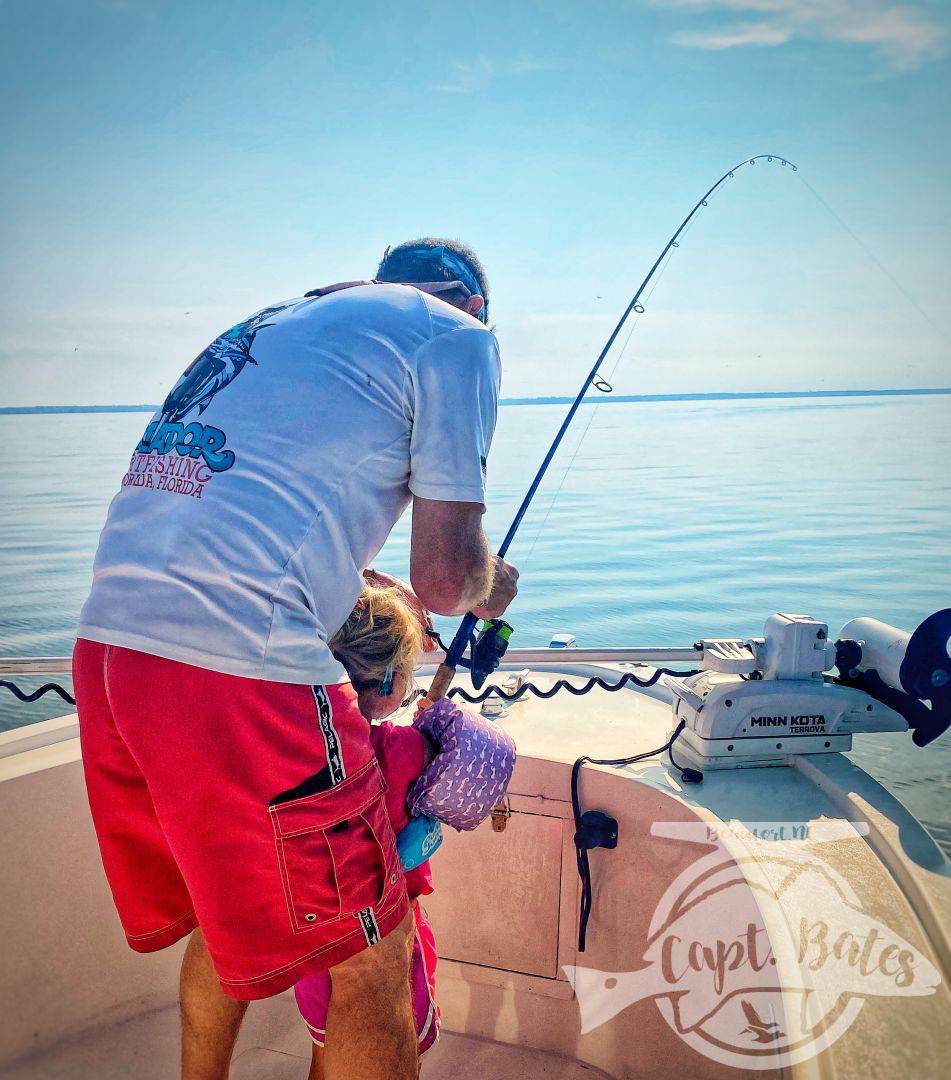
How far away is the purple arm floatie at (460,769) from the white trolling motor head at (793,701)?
1.82 feet

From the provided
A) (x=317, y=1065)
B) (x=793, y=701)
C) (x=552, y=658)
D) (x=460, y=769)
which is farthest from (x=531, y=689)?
(x=317, y=1065)

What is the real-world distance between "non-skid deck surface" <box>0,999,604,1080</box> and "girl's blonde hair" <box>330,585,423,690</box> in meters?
0.91

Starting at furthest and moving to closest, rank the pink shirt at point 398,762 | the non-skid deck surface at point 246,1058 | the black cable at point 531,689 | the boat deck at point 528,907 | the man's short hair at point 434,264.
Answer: the black cable at point 531,689
the non-skid deck surface at point 246,1058
the boat deck at point 528,907
the man's short hair at point 434,264
the pink shirt at point 398,762

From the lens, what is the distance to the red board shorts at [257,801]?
869 mm

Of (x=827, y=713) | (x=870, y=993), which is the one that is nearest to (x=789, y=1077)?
(x=870, y=993)

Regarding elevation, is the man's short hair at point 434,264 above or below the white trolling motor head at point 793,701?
above

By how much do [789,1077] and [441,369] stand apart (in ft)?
3.26

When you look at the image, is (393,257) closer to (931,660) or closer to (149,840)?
(149,840)

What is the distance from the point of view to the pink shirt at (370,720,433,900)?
1134 millimetres

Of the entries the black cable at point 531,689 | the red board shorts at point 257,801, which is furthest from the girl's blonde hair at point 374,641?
the black cable at point 531,689

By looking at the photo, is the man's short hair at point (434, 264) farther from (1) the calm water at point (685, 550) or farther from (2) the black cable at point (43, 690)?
(1) the calm water at point (685, 550)

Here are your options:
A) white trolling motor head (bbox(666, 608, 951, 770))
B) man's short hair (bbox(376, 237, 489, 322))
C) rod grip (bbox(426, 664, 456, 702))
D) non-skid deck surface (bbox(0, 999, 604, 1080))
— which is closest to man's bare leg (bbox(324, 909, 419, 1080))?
rod grip (bbox(426, 664, 456, 702))

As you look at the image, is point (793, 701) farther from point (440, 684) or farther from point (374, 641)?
point (374, 641)

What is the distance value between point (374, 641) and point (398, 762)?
189mm
